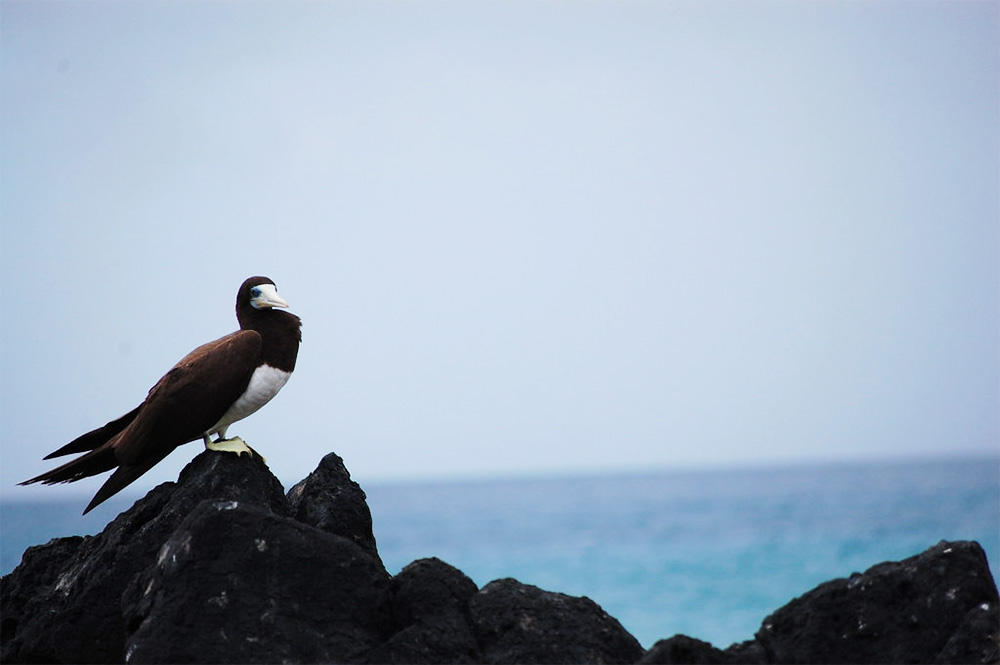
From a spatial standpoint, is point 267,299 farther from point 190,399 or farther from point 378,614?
point 378,614

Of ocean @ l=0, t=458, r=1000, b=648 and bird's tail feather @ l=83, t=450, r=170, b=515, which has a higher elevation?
bird's tail feather @ l=83, t=450, r=170, b=515

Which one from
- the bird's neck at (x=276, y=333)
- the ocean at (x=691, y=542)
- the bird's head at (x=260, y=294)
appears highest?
the bird's head at (x=260, y=294)

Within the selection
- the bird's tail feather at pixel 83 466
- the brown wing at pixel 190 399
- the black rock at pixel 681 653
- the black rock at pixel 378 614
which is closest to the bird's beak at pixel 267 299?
the brown wing at pixel 190 399

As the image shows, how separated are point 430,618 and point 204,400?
217 centimetres

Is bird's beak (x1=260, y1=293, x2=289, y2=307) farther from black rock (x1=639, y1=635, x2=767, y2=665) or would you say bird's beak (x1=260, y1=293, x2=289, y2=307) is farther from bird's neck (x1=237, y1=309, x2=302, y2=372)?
black rock (x1=639, y1=635, x2=767, y2=665)

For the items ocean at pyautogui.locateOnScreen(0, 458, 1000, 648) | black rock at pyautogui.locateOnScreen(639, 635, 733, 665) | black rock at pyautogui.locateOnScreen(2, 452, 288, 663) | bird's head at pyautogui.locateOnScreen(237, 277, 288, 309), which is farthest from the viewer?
Result: ocean at pyautogui.locateOnScreen(0, 458, 1000, 648)

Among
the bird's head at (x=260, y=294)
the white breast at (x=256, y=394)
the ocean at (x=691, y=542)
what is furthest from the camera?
the ocean at (x=691, y=542)

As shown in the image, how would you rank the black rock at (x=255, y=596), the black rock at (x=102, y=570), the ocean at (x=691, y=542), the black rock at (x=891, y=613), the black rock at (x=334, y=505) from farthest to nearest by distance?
the ocean at (x=691, y=542)
the black rock at (x=334, y=505)
the black rock at (x=102, y=570)
the black rock at (x=255, y=596)
the black rock at (x=891, y=613)

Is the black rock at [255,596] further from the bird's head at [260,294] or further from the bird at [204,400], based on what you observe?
the bird's head at [260,294]

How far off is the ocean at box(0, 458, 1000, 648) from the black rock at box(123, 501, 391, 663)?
13.0 meters

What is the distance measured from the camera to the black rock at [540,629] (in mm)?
5293

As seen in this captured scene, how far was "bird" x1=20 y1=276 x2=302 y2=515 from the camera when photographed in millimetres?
6559

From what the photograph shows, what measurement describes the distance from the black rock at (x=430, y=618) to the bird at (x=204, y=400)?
5.54 feet

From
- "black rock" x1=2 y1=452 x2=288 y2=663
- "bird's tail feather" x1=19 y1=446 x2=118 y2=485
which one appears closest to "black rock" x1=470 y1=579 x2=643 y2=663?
"black rock" x1=2 y1=452 x2=288 y2=663
